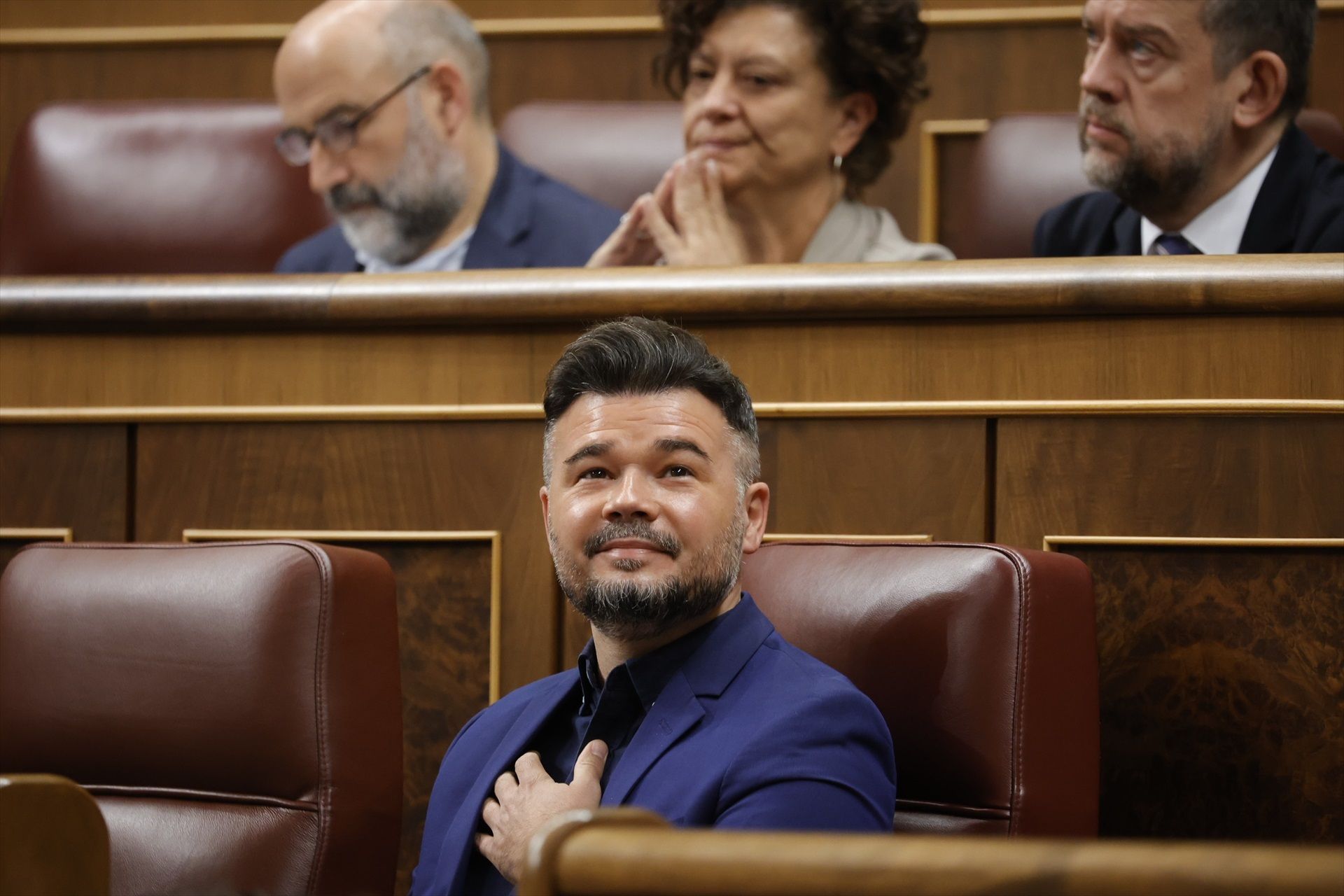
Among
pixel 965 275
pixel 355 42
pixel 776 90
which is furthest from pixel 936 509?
pixel 355 42

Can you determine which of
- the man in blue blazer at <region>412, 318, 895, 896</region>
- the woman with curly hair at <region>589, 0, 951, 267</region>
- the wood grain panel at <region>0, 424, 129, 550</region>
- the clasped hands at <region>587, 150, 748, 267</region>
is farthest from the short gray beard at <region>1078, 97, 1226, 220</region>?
the wood grain panel at <region>0, 424, 129, 550</region>

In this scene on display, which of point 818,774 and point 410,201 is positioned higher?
point 410,201

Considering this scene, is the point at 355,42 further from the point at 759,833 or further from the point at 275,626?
the point at 759,833

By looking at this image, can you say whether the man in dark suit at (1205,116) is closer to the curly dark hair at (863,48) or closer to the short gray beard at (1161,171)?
the short gray beard at (1161,171)

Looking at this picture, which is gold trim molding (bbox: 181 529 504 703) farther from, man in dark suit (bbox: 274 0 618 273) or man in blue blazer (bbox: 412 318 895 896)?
man in dark suit (bbox: 274 0 618 273)

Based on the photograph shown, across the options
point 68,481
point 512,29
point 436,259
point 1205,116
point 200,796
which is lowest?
point 200,796

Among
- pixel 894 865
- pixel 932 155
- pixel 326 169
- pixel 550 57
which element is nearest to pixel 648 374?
pixel 894 865

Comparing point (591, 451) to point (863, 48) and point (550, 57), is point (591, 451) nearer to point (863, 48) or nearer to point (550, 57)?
point (863, 48)

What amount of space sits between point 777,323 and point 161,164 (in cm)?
77

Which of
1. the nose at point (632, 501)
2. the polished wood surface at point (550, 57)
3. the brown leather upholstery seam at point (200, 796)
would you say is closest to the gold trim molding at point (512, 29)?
the polished wood surface at point (550, 57)

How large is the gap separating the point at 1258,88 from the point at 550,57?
0.74 m

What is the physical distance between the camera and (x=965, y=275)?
857 millimetres

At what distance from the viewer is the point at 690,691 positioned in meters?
0.67

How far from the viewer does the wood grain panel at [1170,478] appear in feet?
2.60
